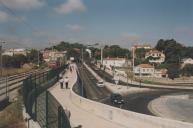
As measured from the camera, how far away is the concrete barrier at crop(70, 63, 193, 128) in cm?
2542

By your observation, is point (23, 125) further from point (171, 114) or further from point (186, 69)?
point (186, 69)

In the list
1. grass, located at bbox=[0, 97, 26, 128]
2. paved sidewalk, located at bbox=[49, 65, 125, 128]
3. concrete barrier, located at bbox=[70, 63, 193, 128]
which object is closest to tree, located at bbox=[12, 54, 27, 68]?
paved sidewalk, located at bbox=[49, 65, 125, 128]

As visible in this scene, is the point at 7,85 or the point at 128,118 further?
the point at 7,85

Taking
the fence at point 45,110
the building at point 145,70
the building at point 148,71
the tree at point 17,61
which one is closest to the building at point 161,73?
the building at point 148,71

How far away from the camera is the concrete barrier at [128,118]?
25422mm

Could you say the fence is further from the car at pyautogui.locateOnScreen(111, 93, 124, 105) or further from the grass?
the car at pyautogui.locateOnScreen(111, 93, 124, 105)

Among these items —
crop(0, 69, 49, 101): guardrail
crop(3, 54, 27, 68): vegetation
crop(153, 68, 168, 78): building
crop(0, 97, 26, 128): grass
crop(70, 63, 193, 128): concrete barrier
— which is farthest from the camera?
→ crop(153, 68, 168, 78): building

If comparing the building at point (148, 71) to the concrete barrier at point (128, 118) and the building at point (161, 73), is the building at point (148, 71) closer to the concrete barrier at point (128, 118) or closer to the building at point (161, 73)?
the building at point (161, 73)

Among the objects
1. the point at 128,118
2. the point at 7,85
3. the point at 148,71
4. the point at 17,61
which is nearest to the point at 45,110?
the point at 128,118

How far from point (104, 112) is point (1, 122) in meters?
14.7

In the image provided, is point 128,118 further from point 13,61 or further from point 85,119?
point 13,61

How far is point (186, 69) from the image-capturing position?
7131 inches

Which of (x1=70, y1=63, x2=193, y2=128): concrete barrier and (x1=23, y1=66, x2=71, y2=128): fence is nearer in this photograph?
(x1=23, y1=66, x2=71, y2=128): fence

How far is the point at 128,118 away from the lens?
30250mm
